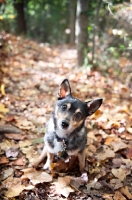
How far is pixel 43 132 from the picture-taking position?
473 centimetres

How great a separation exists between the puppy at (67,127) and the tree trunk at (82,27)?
14.2 ft

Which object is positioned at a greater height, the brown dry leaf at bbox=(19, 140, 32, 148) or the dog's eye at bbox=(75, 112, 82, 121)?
the dog's eye at bbox=(75, 112, 82, 121)

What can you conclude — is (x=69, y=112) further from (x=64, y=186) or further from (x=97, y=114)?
(x=97, y=114)

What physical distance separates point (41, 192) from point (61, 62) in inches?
260

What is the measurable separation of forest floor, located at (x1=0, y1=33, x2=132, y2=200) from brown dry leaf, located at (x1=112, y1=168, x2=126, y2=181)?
2 cm

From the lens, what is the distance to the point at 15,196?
3109mm

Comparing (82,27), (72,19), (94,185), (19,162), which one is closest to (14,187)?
(19,162)

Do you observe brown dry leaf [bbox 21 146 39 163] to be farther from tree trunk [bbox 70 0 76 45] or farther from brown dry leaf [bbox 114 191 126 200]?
tree trunk [bbox 70 0 76 45]

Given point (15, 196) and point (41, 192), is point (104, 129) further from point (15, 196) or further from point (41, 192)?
point (15, 196)

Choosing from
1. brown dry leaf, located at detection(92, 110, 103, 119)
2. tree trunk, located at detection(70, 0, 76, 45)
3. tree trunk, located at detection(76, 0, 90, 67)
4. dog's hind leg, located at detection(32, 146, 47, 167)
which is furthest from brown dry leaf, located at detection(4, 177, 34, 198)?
tree trunk, located at detection(70, 0, 76, 45)

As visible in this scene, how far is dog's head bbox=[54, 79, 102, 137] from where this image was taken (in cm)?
327

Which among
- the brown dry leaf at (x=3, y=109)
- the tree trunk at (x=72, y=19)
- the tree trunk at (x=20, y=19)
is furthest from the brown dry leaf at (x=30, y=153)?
the tree trunk at (x=20, y=19)

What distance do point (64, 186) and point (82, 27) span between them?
536 centimetres

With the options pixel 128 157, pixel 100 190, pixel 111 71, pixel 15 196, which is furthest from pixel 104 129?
pixel 111 71
